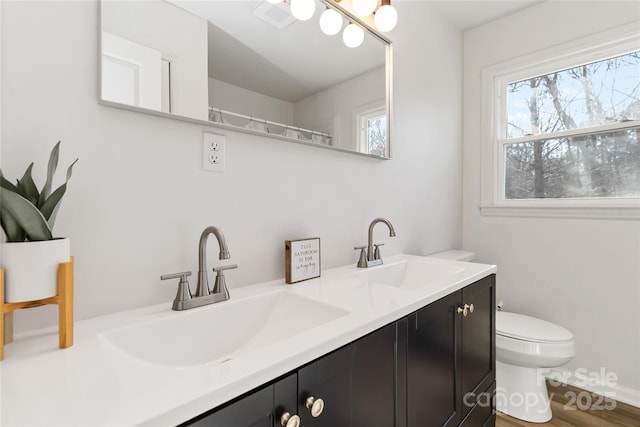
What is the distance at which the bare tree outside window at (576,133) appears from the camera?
72.3 inches

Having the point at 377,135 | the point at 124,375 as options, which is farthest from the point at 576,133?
the point at 124,375

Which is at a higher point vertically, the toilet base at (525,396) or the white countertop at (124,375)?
the white countertop at (124,375)

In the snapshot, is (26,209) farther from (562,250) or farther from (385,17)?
(562,250)

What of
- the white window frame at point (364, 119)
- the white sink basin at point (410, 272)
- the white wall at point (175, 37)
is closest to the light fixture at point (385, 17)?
the white window frame at point (364, 119)

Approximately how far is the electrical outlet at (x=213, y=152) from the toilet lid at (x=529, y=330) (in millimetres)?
1724

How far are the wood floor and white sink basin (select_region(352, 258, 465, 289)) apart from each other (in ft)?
3.12

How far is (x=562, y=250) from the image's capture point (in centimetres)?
202

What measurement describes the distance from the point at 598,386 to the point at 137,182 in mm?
2681

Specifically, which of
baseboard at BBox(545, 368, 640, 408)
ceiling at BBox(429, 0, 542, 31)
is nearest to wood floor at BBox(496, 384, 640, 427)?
baseboard at BBox(545, 368, 640, 408)

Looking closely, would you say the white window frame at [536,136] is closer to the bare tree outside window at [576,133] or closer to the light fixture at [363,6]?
the bare tree outside window at [576,133]

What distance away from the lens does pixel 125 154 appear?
812 mm

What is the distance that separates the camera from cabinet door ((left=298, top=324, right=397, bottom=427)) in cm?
62

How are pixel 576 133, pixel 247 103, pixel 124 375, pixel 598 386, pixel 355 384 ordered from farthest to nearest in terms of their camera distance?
1. pixel 576 133
2. pixel 598 386
3. pixel 247 103
4. pixel 355 384
5. pixel 124 375

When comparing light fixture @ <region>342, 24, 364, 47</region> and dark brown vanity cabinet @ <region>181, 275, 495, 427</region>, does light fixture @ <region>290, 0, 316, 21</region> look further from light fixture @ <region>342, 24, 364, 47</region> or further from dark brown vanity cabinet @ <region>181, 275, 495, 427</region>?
dark brown vanity cabinet @ <region>181, 275, 495, 427</region>
